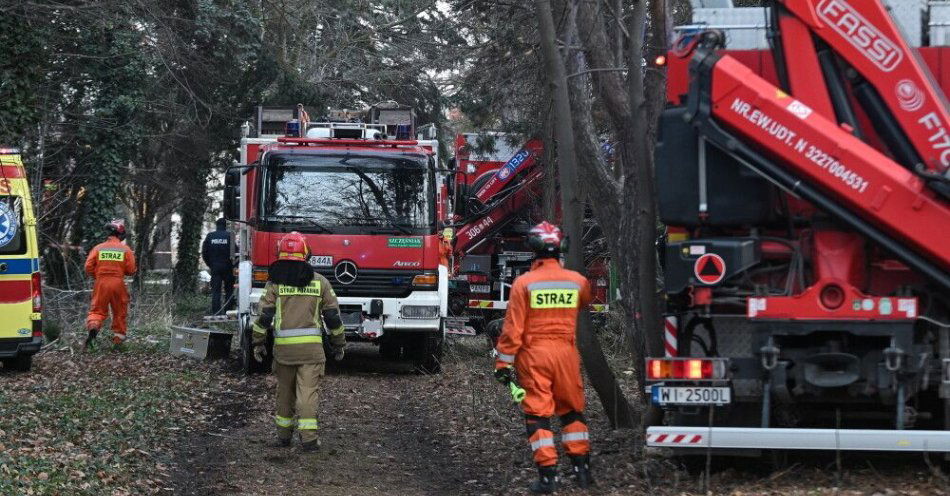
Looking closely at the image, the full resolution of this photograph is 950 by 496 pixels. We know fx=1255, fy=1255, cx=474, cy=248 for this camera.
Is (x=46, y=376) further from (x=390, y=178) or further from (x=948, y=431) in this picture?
(x=948, y=431)

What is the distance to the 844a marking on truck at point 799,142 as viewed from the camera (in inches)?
285

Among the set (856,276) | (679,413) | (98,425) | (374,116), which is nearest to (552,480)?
(679,413)

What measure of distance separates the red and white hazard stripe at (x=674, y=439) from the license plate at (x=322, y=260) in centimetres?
739

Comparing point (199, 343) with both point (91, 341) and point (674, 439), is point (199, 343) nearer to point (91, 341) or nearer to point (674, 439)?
point (91, 341)

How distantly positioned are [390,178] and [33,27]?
6.46 m

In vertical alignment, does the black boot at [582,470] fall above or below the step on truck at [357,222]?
below

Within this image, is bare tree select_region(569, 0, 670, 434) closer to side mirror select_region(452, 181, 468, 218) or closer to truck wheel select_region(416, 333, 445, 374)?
side mirror select_region(452, 181, 468, 218)

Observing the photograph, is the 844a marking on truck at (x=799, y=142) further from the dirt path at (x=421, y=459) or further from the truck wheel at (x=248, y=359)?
the truck wheel at (x=248, y=359)

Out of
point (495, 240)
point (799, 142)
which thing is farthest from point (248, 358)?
point (799, 142)

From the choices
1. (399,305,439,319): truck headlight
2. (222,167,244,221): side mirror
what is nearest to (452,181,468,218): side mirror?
(399,305,439,319): truck headlight

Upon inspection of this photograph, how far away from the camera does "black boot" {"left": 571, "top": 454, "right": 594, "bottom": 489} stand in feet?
27.3

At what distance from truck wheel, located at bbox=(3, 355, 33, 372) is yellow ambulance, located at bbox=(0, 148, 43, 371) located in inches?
6.9

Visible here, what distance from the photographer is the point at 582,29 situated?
11.6 meters

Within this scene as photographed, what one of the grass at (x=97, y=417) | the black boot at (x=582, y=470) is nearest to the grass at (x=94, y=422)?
the grass at (x=97, y=417)
